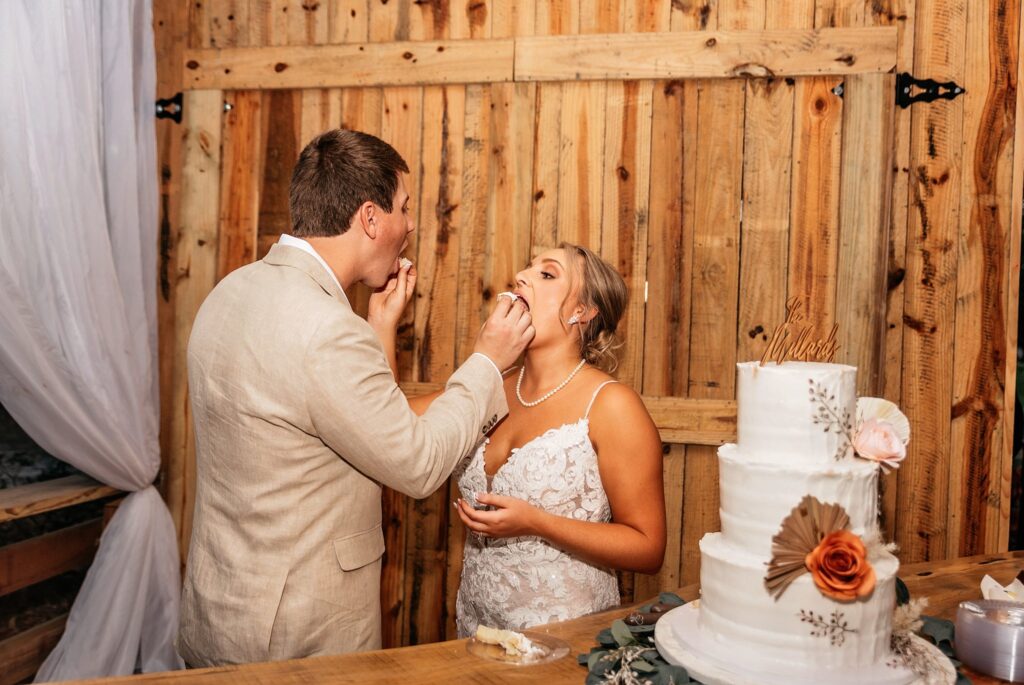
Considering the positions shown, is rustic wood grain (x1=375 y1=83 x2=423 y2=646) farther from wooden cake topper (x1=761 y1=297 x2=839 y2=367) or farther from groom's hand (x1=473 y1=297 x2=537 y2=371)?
wooden cake topper (x1=761 y1=297 x2=839 y2=367)

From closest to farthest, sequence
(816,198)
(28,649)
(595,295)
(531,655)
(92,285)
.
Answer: (531,655)
(595,295)
(92,285)
(28,649)
(816,198)

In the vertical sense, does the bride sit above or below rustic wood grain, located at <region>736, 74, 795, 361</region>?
below

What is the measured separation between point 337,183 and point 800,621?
136 centimetres

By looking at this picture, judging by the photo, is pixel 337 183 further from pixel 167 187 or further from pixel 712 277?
pixel 167 187

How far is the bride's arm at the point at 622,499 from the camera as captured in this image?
7.18 feet

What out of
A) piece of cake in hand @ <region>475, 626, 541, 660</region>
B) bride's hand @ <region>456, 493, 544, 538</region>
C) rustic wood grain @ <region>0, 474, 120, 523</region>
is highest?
bride's hand @ <region>456, 493, 544, 538</region>

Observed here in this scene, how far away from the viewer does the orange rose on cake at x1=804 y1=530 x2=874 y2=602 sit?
1.30m

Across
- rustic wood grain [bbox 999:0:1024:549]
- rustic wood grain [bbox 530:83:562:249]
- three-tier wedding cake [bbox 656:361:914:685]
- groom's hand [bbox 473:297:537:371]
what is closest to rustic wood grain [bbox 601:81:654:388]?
rustic wood grain [bbox 530:83:562:249]

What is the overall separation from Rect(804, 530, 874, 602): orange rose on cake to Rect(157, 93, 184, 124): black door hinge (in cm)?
300

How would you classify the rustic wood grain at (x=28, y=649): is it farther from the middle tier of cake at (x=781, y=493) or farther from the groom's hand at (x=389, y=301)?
the middle tier of cake at (x=781, y=493)

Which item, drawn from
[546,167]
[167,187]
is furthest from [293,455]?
[167,187]

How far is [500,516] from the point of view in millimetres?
1993

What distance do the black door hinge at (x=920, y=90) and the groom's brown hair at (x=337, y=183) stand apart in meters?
1.81

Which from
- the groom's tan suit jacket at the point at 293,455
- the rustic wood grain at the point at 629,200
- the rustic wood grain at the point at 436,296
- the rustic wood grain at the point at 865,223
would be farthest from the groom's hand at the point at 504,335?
the rustic wood grain at the point at 865,223
